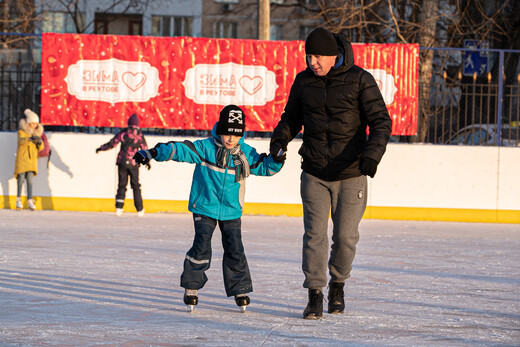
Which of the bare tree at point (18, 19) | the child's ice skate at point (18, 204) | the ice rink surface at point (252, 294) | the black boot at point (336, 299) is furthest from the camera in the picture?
the bare tree at point (18, 19)

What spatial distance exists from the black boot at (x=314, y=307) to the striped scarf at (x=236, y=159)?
0.81 metres

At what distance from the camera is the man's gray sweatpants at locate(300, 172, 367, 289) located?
5719 millimetres

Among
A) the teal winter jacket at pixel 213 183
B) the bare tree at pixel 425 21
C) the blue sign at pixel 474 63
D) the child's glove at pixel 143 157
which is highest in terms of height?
the bare tree at pixel 425 21

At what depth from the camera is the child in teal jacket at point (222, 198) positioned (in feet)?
18.8

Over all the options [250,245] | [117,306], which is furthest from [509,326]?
[250,245]

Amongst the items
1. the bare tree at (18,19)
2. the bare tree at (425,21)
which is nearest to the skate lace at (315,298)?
the bare tree at (425,21)

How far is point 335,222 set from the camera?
5.83 m

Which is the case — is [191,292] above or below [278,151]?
below

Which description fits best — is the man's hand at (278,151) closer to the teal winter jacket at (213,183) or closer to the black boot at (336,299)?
the teal winter jacket at (213,183)

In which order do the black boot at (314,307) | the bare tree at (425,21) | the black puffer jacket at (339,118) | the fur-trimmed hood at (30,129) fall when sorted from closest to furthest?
the black boot at (314,307) < the black puffer jacket at (339,118) < the fur-trimmed hood at (30,129) < the bare tree at (425,21)

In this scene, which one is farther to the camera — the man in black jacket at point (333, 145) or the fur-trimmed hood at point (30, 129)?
the fur-trimmed hood at point (30, 129)

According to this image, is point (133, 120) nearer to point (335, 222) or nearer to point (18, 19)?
point (335, 222)

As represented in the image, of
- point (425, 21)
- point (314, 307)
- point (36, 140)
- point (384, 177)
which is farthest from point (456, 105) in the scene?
point (314, 307)

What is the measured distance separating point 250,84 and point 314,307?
9054 mm
